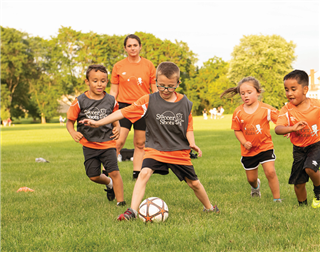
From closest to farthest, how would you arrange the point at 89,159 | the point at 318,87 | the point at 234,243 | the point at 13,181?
1. the point at 234,243
2. the point at 89,159
3. the point at 13,181
4. the point at 318,87

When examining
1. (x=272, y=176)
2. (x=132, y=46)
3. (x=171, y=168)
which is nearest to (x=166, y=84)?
(x=171, y=168)

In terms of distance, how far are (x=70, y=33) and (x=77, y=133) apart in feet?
209

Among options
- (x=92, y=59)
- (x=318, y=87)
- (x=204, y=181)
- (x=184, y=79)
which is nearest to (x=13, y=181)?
(x=204, y=181)

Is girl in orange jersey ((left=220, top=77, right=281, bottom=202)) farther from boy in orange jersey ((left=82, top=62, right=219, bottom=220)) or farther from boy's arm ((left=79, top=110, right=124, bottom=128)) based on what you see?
boy's arm ((left=79, top=110, right=124, bottom=128))

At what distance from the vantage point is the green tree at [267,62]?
2467 inches

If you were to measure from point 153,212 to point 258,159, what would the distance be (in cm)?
228

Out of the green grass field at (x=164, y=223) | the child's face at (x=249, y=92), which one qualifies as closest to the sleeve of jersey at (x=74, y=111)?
the green grass field at (x=164, y=223)

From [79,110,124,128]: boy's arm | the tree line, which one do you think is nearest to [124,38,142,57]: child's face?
[79,110,124,128]: boy's arm

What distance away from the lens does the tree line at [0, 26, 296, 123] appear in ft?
208

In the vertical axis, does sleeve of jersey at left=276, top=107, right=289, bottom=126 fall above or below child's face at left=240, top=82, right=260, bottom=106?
below

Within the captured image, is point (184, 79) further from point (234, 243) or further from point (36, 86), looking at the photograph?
point (234, 243)

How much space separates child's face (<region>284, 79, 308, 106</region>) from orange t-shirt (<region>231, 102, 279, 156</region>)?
Result: 2.22 feet

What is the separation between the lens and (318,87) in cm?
9225

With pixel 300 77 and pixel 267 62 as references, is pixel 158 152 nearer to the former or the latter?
pixel 300 77
